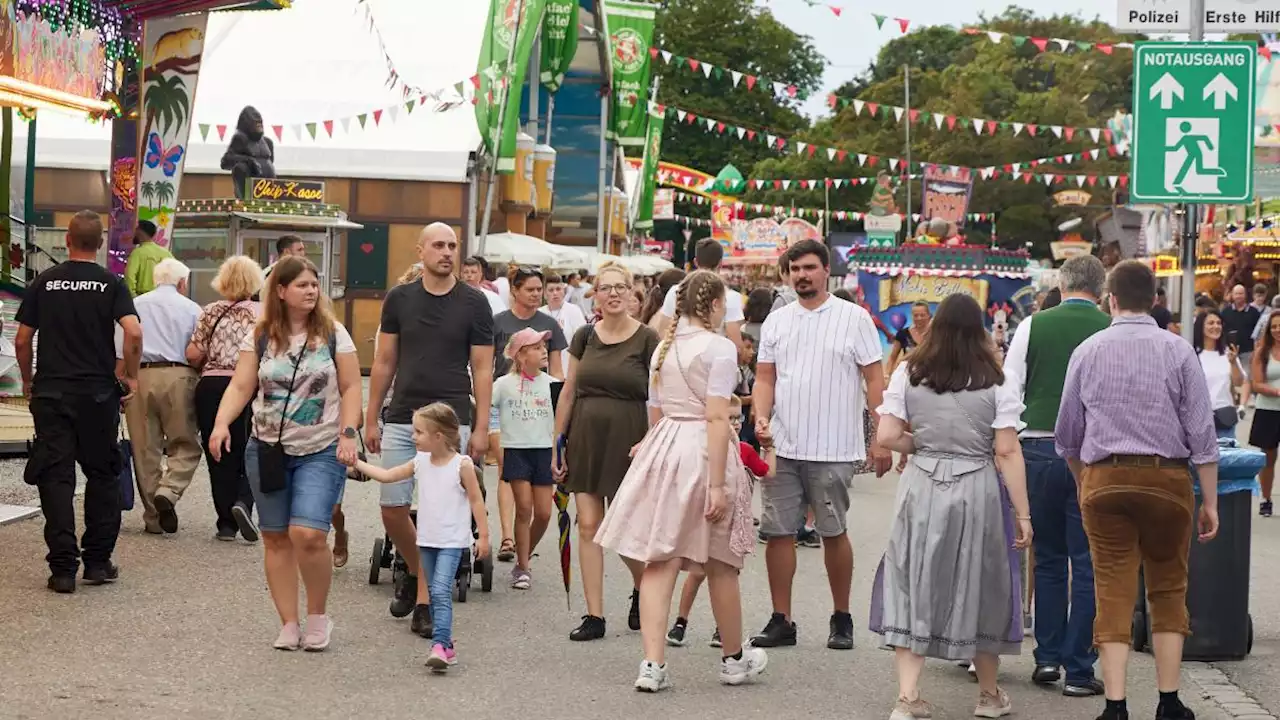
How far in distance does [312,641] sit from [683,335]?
1993 millimetres

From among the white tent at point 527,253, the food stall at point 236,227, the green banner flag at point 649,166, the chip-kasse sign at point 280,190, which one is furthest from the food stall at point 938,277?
the green banner flag at point 649,166

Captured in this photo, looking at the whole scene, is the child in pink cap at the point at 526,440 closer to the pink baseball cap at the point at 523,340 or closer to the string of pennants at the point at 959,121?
the pink baseball cap at the point at 523,340

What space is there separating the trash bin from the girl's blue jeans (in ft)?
10.4

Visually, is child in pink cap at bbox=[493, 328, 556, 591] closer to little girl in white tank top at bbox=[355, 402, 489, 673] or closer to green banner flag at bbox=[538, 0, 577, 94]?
little girl in white tank top at bbox=[355, 402, 489, 673]

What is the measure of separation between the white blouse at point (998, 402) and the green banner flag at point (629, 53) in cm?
3408

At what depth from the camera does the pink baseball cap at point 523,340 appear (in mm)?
9852

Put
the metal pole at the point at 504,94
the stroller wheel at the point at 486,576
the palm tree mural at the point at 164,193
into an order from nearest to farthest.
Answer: the stroller wheel at the point at 486,576 → the palm tree mural at the point at 164,193 → the metal pole at the point at 504,94

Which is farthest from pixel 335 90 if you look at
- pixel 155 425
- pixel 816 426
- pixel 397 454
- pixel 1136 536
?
pixel 1136 536

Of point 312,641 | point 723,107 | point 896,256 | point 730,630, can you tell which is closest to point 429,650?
point 312,641

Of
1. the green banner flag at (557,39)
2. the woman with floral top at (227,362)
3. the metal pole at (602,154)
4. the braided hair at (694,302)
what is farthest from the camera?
the metal pole at (602,154)

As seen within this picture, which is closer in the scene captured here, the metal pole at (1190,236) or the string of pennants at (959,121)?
the metal pole at (1190,236)

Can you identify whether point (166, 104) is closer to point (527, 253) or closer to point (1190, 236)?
point (1190, 236)

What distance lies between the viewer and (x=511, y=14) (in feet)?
79.1

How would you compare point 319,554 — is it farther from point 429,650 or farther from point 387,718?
point 387,718
